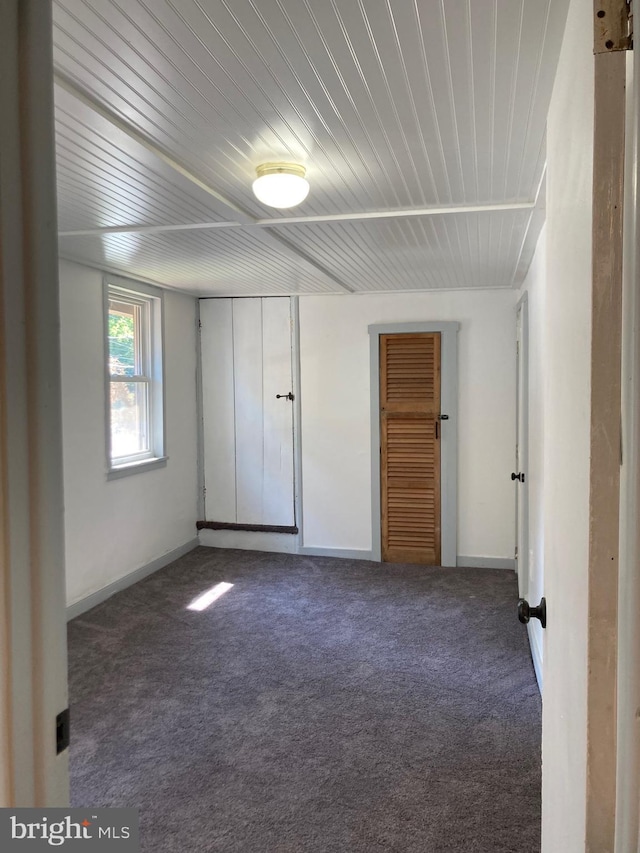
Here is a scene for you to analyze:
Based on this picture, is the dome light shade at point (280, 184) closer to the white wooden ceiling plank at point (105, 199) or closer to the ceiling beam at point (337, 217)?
the ceiling beam at point (337, 217)

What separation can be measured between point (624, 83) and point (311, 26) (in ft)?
3.02

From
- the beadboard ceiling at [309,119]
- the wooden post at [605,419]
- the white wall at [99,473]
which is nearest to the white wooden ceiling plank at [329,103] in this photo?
the beadboard ceiling at [309,119]

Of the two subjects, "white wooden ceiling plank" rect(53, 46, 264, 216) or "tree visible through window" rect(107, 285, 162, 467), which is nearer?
"white wooden ceiling plank" rect(53, 46, 264, 216)

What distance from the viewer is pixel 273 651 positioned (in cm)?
341

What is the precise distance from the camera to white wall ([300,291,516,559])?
15.9 ft

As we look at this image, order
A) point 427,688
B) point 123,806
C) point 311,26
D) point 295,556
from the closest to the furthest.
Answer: point 311,26
point 123,806
point 427,688
point 295,556

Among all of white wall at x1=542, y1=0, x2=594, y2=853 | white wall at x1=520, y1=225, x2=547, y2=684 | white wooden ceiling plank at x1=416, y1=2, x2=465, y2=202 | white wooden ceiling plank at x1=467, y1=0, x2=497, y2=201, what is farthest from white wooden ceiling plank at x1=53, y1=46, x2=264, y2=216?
white wall at x1=520, y1=225, x2=547, y2=684

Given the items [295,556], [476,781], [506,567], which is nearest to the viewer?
[476,781]

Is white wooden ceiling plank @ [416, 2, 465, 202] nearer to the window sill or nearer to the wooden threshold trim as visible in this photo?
the window sill

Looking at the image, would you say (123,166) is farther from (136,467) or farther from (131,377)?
(136,467)

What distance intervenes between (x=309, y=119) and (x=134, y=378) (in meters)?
3.22

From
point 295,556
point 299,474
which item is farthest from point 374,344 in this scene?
point 295,556

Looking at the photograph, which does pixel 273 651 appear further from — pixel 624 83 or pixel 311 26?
pixel 624 83

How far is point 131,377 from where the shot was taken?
4574mm
